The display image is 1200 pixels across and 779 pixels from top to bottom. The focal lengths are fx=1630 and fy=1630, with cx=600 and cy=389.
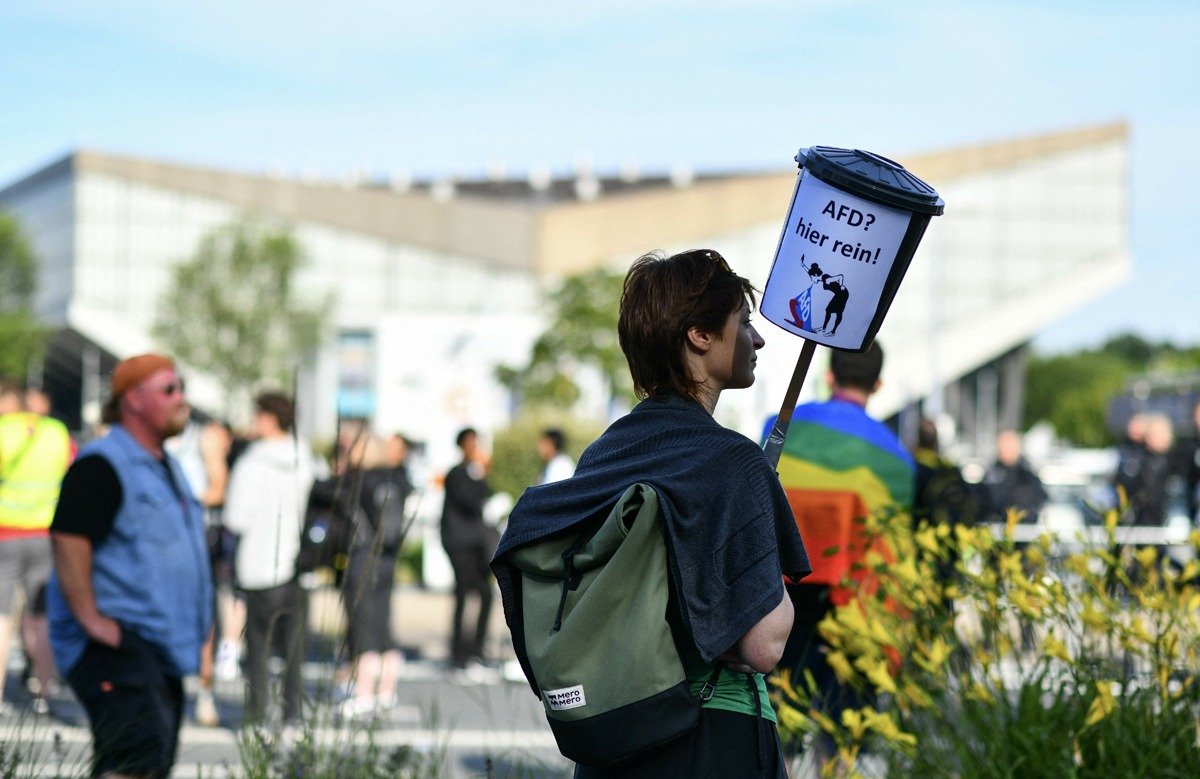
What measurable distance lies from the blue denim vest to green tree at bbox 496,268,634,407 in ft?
79.3

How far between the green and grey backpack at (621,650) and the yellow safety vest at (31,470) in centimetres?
680

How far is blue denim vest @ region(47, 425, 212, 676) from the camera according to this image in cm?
482

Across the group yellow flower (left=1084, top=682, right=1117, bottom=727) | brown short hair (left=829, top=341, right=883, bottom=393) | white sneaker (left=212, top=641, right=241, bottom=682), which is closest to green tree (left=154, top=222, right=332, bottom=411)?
white sneaker (left=212, top=641, right=241, bottom=682)

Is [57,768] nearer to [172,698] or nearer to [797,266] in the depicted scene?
[172,698]

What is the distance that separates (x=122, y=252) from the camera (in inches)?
3012

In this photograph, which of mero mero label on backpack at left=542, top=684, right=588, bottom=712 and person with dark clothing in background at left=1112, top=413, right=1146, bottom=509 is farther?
person with dark clothing in background at left=1112, top=413, right=1146, bottom=509

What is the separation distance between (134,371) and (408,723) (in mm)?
4790

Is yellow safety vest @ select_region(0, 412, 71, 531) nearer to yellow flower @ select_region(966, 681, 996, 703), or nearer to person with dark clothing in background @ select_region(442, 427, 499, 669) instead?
person with dark clothing in background @ select_region(442, 427, 499, 669)

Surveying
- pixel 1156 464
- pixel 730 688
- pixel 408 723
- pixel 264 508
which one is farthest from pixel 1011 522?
pixel 1156 464

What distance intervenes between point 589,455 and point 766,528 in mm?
382

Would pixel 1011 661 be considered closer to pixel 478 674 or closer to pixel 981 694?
pixel 981 694

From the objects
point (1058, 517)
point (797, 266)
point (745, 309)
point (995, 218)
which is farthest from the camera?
point (995, 218)

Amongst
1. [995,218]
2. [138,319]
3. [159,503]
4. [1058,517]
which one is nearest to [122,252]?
[138,319]

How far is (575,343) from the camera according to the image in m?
29.6
